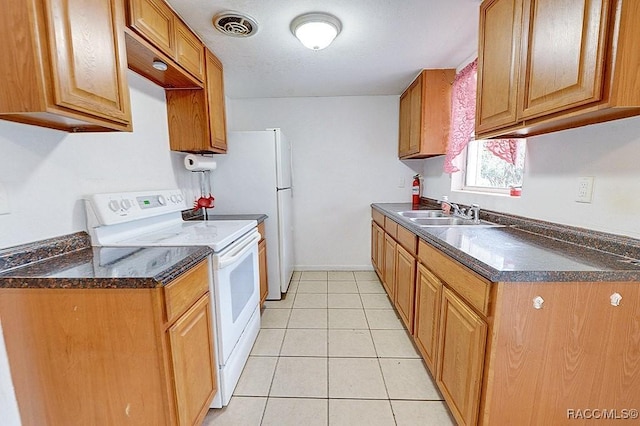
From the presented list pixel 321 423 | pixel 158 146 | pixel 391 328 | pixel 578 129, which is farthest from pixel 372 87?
pixel 321 423

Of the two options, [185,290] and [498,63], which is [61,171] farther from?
[498,63]

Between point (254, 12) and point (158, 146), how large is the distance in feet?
3.57

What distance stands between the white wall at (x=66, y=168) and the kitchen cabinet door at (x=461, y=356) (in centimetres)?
180

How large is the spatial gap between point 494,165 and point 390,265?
118cm

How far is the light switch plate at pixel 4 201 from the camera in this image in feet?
3.24

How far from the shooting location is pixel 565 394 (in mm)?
999


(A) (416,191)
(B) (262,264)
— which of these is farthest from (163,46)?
(A) (416,191)

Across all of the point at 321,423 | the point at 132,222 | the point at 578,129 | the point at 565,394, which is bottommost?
the point at 321,423

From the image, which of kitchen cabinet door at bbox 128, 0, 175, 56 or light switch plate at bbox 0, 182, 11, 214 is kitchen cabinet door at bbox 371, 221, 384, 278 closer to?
kitchen cabinet door at bbox 128, 0, 175, 56

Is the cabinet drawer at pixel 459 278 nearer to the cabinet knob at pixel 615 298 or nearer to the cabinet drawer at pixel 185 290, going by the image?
the cabinet knob at pixel 615 298

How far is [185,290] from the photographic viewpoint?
3.61 ft

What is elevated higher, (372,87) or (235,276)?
(372,87)

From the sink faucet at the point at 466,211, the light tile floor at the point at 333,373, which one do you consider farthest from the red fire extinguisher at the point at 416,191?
the light tile floor at the point at 333,373

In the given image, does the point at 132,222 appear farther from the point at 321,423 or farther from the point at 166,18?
the point at 321,423
